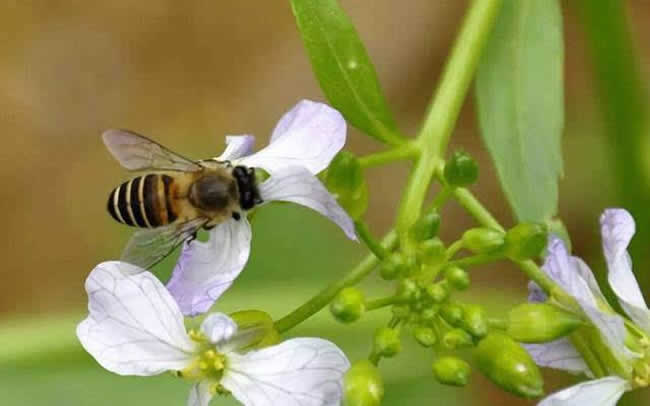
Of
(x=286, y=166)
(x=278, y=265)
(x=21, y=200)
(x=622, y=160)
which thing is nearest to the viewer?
(x=286, y=166)

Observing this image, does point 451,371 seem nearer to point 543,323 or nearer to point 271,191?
point 543,323

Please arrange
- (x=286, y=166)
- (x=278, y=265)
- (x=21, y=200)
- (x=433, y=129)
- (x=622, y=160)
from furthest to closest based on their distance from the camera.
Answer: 1. (x=21, y=200)
2. (x=278, y=265)
3. (x=622, y=160)
4. (x=433, y=129)
5. (x=286, y=166)

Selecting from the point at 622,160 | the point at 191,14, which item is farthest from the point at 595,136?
the point at 191,14

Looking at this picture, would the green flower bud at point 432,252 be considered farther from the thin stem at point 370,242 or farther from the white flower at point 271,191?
the white flower at point 271,191

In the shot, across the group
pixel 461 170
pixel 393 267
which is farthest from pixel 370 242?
pixel 461 170

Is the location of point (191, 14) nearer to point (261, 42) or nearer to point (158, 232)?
point (261, 42)

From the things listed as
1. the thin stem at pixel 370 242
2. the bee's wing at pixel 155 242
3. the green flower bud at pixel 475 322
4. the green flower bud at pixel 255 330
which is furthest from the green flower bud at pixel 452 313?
the bee's wing at pixel 155 242

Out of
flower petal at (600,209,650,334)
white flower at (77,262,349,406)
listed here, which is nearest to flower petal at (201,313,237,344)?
white flower at (77,262,349,406)
